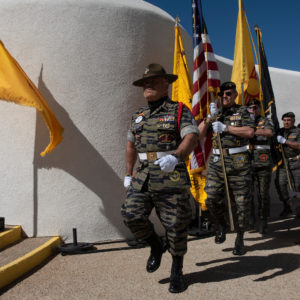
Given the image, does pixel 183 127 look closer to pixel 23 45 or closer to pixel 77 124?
pixel 77 124

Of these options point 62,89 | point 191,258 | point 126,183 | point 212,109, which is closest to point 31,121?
point 62,89

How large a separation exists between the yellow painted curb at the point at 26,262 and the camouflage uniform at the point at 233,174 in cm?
199

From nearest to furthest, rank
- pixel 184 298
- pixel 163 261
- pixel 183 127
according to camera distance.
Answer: pixel 184 298
pixel 183 127
pixel 163 261

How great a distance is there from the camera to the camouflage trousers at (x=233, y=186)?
13.0 feet

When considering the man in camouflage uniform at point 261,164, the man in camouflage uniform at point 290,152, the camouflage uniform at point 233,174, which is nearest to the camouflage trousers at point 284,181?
the man in camouflage uniform at point 290,152

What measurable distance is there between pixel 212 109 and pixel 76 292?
8.47ft

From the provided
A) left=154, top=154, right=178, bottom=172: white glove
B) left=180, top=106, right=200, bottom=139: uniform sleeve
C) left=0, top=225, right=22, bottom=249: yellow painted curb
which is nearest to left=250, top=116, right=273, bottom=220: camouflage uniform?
left=180, top=106, right=200, bottom=139: uniform sleeve

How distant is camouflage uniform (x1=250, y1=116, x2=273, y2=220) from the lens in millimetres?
5243

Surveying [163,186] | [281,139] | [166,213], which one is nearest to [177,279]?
[166,213]

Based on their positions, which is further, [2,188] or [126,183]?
[2,188]

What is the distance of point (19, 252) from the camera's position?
146 inches

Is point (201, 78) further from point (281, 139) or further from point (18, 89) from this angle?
point (281, 139)

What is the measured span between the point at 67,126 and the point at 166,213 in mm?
2154

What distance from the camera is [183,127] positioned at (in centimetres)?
283
